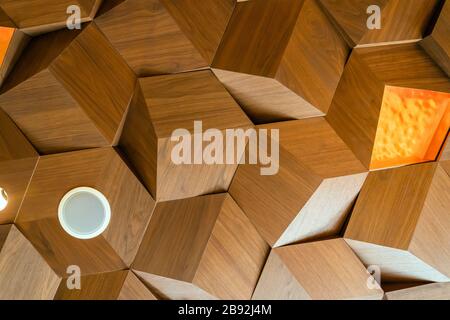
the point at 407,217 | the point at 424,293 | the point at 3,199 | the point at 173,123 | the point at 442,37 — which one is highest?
the point at 442,37

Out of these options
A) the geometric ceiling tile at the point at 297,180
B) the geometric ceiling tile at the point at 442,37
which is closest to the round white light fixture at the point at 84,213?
the geometric ceiling tile at the point at 297,180

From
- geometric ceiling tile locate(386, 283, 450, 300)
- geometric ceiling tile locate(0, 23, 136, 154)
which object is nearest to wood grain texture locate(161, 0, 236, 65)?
geometric ceiling tile locate(0, 23, 136, 154)

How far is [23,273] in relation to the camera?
5.88 ft

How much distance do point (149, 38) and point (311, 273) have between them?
0.84 meters

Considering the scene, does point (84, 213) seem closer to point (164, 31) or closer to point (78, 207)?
point (78, 207)

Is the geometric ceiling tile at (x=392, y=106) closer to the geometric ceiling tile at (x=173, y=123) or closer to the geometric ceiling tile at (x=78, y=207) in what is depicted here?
the geometric ceiling tile at (x=173, y=123)

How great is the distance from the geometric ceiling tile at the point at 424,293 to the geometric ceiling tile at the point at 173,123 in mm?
663

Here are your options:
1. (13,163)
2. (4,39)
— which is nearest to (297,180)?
(13,163)

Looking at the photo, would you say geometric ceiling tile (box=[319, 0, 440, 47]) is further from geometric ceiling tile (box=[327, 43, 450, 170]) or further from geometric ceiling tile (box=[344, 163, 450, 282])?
geometric ceiling tile (box=[344, 163, 450, 282])

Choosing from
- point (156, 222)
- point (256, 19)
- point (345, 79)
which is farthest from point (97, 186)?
point (345, 79)

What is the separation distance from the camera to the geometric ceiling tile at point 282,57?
175 cm

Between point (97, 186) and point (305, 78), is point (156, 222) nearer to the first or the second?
point (97, 186)

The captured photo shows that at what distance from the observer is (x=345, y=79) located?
6.05ft

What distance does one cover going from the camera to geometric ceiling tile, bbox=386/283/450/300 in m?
1.96
